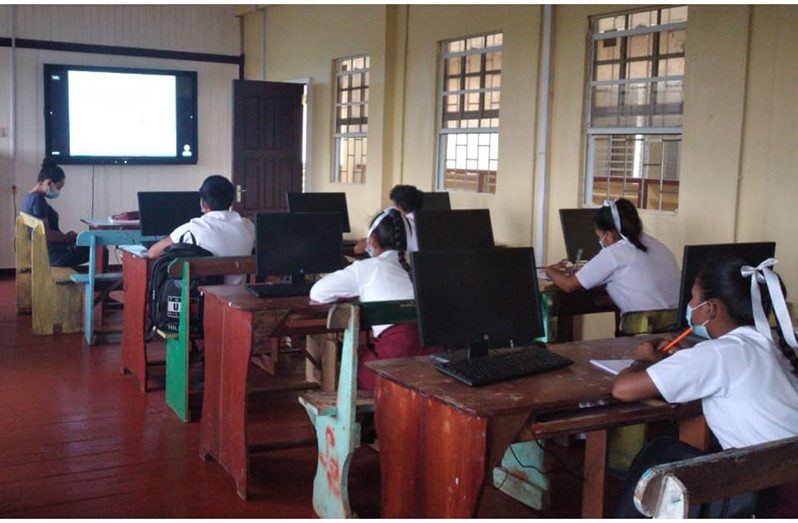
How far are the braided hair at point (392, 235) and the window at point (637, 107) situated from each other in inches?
93.7

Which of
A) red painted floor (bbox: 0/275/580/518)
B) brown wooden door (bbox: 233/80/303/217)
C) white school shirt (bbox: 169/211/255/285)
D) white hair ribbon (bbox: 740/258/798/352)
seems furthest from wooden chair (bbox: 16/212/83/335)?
white hair ribbon (bbox: 740/258/798/352)

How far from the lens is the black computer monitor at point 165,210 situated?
5762 mm

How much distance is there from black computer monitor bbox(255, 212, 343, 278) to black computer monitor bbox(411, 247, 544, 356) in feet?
4.50

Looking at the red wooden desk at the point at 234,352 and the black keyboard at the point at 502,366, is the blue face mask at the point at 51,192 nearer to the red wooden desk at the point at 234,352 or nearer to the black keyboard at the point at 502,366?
the red wooden desk at the point at 234,352

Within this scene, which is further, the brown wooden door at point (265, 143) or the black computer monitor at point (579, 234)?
the brown wooden door at point (265, 143)

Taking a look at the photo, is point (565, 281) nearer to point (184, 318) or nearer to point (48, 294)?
point (184, 318)

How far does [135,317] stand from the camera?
5.10 m

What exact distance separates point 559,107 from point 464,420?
4191mm

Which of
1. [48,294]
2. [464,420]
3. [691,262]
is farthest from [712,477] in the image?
[48,294]

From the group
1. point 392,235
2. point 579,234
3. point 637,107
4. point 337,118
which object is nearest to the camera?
point 392,235

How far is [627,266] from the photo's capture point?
414cm

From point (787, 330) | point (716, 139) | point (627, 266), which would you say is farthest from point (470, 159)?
point (787, 330)

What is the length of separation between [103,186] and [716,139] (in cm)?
649

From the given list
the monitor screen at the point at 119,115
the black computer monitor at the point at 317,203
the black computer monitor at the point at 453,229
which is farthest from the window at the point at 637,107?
the monitor screen at the point at 119,115
